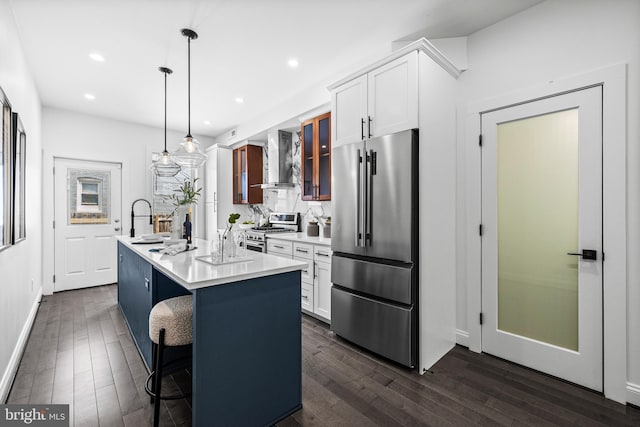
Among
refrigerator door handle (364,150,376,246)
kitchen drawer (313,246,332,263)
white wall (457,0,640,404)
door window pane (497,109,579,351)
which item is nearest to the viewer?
white wall (457,0,640,404)

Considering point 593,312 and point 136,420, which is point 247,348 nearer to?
point 136,420

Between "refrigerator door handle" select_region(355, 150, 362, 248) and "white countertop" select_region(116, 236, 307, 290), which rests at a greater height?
"refrigerator door handle" select_region(355, 150, 362, 248)

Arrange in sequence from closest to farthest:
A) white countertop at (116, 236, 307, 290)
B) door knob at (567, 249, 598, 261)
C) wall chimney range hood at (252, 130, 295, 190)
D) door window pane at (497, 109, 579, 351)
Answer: white countertop at (116, 236, 307, 290)
door knob at (567, 249, 598, 261)
door window pane at (497, 109, 579, 351)
wall chimney range hood at (252, 130, 295, 190)

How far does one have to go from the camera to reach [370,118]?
266 cm

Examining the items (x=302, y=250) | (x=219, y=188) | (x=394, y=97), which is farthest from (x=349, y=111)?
(x=219, y=188)

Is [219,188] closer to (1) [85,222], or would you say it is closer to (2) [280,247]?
(1) [85,222]

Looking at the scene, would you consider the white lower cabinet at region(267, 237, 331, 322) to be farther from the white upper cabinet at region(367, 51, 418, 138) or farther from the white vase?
the white upper cabinet at region(367, 51, 418, 138)

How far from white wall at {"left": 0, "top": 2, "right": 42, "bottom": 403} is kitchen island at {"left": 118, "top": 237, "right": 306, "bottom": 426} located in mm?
1264

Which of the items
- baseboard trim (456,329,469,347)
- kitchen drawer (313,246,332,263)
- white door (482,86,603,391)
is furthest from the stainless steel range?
white door (482,86,603,391)

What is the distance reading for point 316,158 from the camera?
3.85 m

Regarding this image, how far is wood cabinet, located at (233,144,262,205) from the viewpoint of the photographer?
5.43 m

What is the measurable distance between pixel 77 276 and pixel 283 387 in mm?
4898

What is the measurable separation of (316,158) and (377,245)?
67.9 inches

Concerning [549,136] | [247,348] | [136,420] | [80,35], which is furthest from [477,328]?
[80,35]
